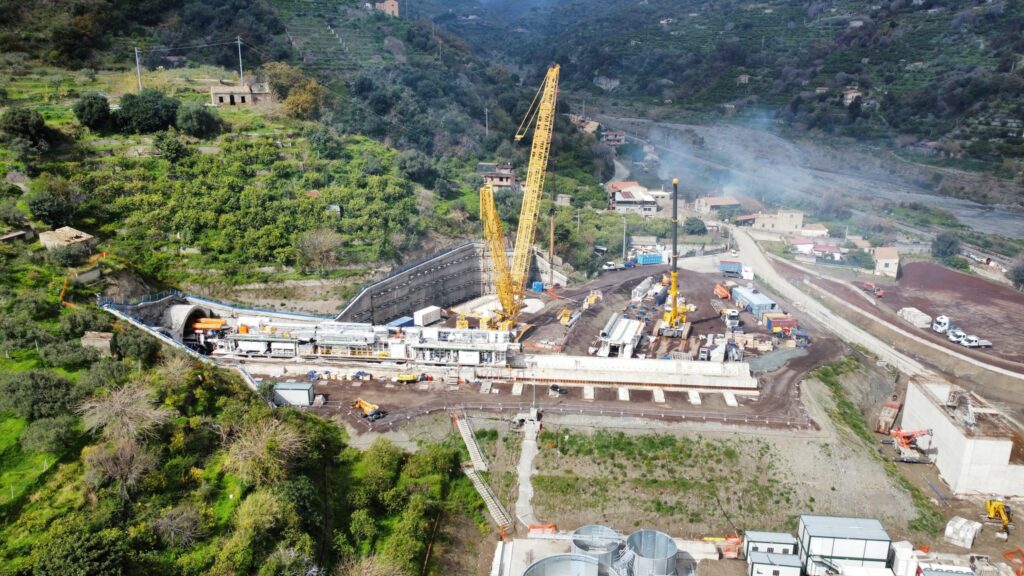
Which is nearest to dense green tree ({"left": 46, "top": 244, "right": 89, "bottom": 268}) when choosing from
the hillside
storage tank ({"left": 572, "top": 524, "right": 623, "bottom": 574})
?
storage tank ({"left": 572, "top": 524, "right": 623, "bottom": 574})

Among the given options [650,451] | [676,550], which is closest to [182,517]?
[676,550]

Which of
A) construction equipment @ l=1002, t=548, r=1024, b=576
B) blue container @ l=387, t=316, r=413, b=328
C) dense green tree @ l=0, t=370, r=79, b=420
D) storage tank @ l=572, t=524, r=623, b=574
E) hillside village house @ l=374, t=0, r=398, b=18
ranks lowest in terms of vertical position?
construction equipment @ l=1002, t=548, r=1024, b=576

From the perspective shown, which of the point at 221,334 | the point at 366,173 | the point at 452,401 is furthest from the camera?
the point at 366,173

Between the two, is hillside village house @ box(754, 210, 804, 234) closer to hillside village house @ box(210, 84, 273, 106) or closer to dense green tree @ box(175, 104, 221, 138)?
hillside village house @ box(210, 84, 273, 106)

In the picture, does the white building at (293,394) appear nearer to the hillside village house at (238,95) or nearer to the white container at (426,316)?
the white container at (426,316)

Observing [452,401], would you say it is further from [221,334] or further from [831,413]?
[831,413]
